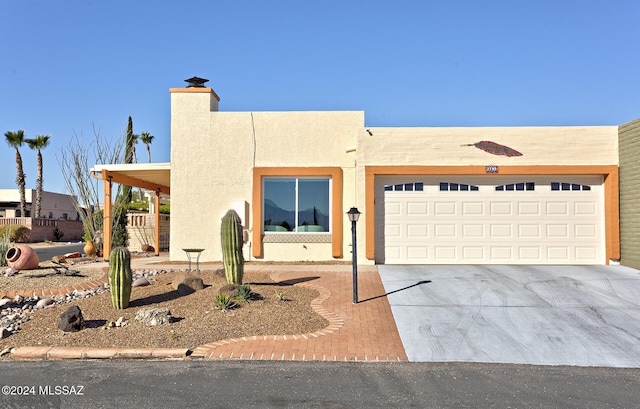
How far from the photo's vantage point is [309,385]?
5293 millimetres

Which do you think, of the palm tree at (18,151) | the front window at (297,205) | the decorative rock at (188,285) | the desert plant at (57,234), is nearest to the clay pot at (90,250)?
the front window at (297,205)

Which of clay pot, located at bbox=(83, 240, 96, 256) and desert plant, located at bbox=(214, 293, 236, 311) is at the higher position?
clay pot, located at bbox=(83, 240, 96, 256)

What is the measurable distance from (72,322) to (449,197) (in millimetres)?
9435

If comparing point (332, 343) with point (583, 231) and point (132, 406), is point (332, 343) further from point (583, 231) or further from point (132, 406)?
point (583, 231)

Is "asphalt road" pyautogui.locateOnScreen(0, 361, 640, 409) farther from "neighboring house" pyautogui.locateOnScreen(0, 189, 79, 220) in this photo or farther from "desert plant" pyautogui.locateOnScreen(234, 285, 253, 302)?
"neighboring house" pyautogui.locateOnScreen(0, 189, 79, 220)

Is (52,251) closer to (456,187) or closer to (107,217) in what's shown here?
(107,217)

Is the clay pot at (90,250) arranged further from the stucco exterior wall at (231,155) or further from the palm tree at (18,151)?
the palm tree at (18,151)

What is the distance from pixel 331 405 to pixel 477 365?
2.32 metres

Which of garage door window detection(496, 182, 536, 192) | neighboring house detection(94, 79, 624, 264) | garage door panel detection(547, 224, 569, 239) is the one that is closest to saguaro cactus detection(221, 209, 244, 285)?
neighboring house detection(94, 79, 624, 264)

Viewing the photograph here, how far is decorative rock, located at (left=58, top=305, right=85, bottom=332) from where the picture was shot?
7.39 metres

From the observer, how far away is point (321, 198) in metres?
14.2

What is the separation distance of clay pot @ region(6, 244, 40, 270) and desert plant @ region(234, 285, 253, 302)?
6586 mm

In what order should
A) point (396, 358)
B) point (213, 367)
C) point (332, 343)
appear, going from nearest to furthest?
point (213, 367) → point (396, 358) → point (332, 343)

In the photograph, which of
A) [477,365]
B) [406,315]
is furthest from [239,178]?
[477,365]
